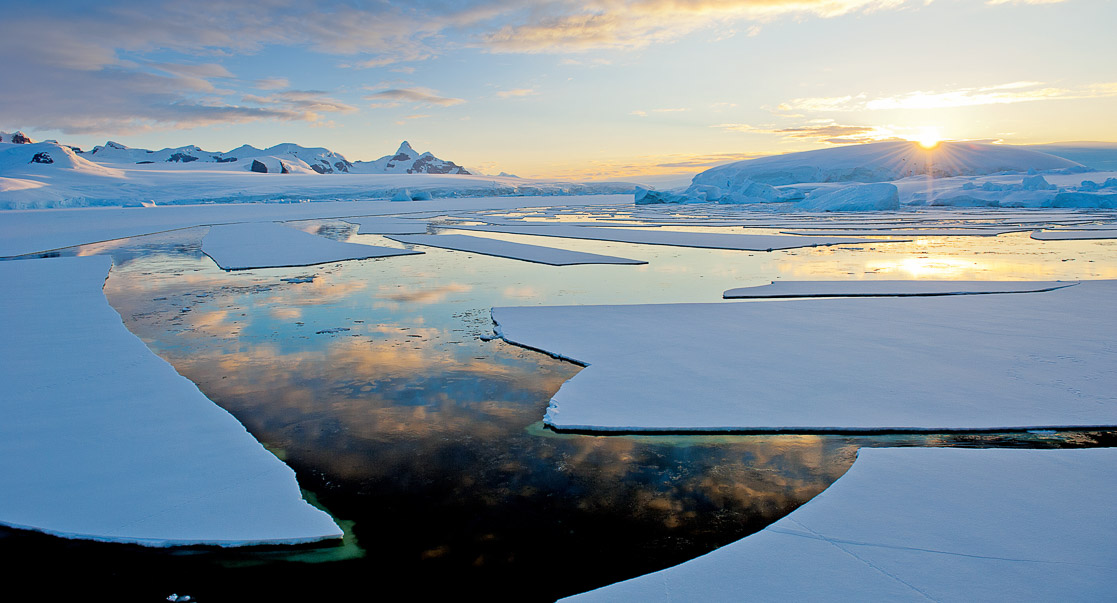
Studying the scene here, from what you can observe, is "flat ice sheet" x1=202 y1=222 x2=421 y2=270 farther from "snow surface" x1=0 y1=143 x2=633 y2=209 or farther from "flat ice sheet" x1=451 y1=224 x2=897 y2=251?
"snow surface" x1=0 y1=143 x2=633 y2=209

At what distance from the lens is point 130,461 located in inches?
119

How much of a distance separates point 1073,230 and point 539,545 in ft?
64.1

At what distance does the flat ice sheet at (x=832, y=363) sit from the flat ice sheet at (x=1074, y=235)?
362 inches

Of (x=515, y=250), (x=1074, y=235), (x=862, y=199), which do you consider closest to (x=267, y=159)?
(x=862, y=199)

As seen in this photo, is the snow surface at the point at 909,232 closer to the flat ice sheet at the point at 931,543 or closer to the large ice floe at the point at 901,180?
the large ice floe at the point at 901,180

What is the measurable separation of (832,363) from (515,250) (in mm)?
8636

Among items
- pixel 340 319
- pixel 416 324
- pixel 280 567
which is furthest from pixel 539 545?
pixel 340 319

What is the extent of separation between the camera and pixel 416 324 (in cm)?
619

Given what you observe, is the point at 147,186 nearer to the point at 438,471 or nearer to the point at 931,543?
the point at 438,471

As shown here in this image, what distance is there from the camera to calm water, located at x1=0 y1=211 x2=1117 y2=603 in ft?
7.43

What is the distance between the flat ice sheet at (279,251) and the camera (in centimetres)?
1109

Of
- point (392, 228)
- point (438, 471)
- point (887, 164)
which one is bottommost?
point (438, 471)

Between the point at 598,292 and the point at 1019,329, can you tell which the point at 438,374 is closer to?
the point at 598,292

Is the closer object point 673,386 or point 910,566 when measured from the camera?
point 910,566
